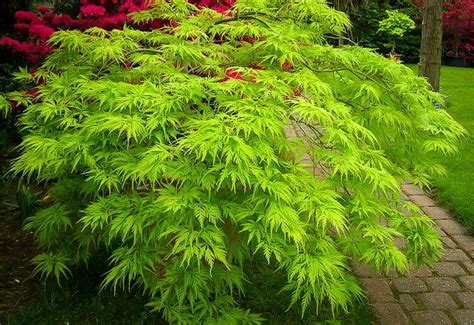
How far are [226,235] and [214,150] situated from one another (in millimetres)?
549

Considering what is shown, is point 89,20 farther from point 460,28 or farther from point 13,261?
point 460,28

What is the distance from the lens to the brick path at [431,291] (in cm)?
340

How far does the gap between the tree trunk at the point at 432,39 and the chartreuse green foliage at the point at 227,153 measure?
210 inches

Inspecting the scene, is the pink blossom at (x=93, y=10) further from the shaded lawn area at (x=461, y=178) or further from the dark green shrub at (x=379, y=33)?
the dark green shrub at (x=379, y=33)

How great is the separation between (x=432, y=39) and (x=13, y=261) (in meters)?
6.90

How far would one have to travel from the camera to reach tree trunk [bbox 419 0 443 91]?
7.98m

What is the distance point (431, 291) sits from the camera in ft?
12.2

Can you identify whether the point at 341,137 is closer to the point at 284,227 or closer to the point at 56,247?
the point at 284,227

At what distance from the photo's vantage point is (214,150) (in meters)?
2.14

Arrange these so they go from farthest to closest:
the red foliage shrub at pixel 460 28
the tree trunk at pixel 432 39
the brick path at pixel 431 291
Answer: the red foliage shrub at pixel 460 28, the tree trunk at pixel 432 39, the brick path at pixel 431 291

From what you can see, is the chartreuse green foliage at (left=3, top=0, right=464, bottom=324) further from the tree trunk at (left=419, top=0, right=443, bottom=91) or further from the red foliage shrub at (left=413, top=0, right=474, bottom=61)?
the red foliage shrub at (left=413, top=0, right=474, bottom=61)

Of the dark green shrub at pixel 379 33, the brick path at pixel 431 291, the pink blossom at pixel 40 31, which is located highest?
the pink blossom at pixel 40 31

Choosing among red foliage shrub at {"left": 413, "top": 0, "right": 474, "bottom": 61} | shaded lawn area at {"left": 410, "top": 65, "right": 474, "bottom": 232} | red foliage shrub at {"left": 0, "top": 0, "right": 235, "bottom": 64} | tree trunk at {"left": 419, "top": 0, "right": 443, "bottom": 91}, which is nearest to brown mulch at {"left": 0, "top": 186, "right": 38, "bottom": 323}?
red foliage shrub at {"left": 0, "top": 0, "right": 235, "bottom": 64}

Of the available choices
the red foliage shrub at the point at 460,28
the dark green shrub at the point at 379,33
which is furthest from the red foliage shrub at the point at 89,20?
the red foliage shrub at the point at 460,28
